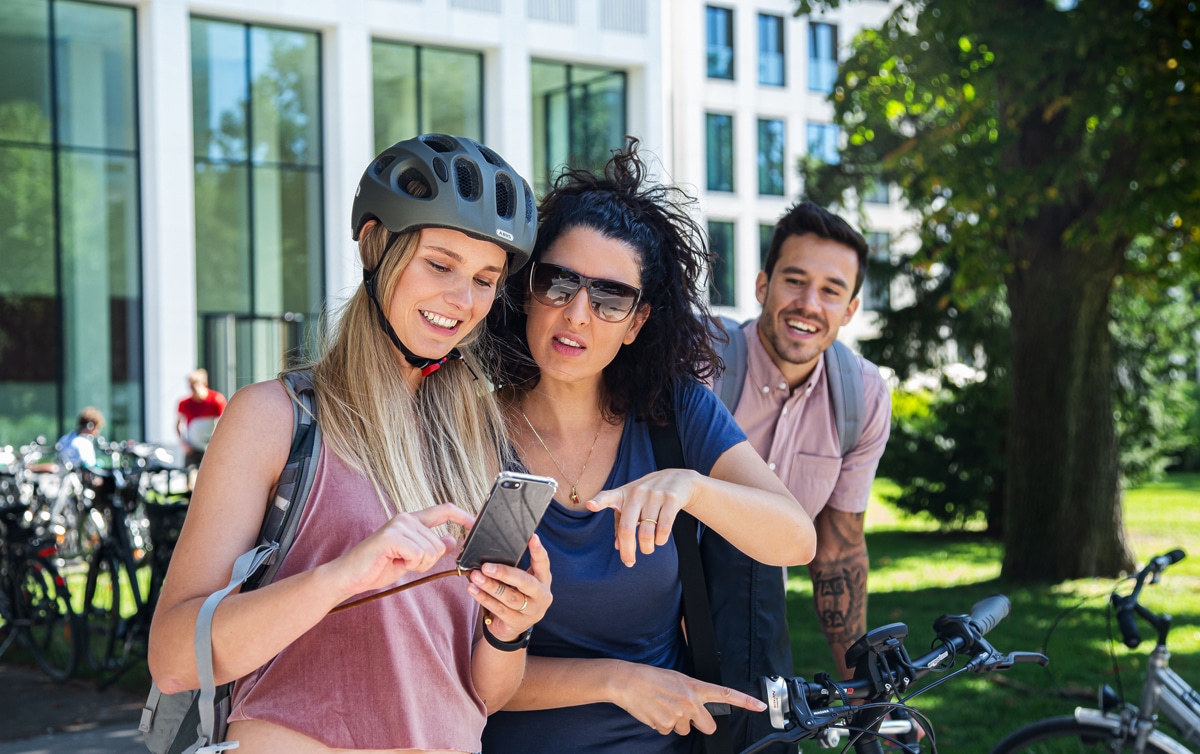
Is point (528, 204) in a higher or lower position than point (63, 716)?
higher

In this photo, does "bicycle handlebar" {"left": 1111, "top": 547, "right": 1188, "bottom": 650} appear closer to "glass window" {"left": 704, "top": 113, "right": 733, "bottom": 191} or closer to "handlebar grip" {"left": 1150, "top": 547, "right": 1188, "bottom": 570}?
"handlebar grip" {"left": 1150, "top": 547, "right": 1188, "bottom": 570}

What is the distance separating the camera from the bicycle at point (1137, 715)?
451 centimetres

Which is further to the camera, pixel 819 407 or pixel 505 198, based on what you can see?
pixel 819 407

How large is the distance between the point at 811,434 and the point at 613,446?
1080 millimetres

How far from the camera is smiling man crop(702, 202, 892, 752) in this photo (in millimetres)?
3646

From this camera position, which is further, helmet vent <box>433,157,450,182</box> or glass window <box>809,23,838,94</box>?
glass window <box>809,23,838,94</box>

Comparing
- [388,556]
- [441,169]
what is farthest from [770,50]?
[388,556]

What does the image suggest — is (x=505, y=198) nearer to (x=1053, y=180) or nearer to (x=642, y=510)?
(x=642, y=510)

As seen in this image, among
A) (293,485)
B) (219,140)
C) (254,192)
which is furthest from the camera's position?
(254,192)

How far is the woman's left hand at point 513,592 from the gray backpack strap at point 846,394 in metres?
1.66

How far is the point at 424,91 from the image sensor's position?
859 inches

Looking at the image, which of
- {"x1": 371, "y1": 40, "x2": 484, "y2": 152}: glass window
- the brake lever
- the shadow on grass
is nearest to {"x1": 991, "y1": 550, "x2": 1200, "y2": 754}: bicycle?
the shadow on grass

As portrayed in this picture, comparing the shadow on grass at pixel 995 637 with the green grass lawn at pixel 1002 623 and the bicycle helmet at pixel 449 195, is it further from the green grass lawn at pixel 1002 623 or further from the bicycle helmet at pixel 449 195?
the bicycle helmet at pixel 449 195

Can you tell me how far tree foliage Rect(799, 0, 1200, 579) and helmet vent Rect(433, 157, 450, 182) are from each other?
27.0ft
